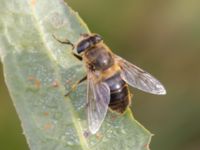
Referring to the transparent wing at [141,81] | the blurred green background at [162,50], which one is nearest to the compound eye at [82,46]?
the transparent wing at [141,81]

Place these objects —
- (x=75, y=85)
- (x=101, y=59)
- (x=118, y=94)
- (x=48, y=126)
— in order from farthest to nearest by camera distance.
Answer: (x=101, y=59) → (x=118, y=94) → (x=75, y=85) → (x=48, y=126)

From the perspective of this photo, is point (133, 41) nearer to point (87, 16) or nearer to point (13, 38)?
point (87, 16)

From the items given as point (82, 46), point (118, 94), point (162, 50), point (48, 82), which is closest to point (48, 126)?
point (48, 82)

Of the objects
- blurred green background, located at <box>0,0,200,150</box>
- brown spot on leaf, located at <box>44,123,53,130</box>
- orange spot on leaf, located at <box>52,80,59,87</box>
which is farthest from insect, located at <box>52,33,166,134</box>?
blurred green background, located at <box>0,0,200,150</box>

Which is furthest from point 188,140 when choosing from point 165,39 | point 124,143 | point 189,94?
point 124,143

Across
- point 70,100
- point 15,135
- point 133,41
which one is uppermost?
point 70,100

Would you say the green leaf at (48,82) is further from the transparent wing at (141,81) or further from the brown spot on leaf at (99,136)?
the transparent wing at (141,81)

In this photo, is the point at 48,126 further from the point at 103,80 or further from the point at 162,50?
the point at 162,50
